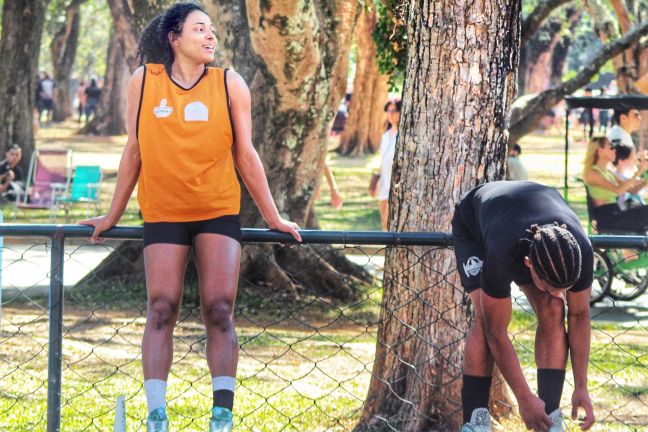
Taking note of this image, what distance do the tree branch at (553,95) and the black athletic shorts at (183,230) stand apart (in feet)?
32.5

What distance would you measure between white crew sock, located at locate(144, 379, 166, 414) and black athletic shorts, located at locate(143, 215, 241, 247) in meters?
0.57

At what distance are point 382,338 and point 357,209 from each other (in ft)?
54.7

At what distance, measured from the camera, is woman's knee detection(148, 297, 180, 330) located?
4887mm

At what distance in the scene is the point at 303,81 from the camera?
10.9 m

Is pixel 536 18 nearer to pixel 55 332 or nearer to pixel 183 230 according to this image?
pixel 183 230

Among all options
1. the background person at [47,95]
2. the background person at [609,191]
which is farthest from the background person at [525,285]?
the background person at [47,95]

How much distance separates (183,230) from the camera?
4.98m

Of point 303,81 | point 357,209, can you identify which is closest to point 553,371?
point 303,81

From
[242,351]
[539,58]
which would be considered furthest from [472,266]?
[539,58]

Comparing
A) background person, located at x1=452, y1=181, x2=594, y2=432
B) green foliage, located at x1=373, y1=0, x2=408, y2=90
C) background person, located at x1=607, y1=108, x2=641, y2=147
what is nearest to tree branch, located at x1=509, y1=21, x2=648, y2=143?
background person, located at x1=607, y1=108, x2=641, y2=147

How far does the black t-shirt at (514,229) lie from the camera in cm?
454

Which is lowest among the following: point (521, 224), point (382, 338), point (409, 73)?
point (382, 338)

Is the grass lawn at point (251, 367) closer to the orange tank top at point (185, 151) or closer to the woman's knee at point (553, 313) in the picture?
the orange tank top at point (185, 151)

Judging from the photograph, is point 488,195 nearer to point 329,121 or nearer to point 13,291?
point 329,121
